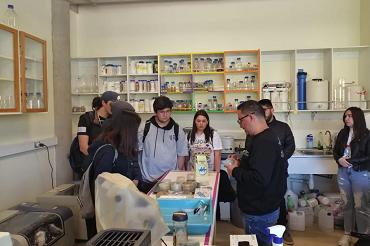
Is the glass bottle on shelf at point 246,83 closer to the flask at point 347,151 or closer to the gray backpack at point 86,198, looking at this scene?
the flask at point 347,151

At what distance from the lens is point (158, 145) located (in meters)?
2.54

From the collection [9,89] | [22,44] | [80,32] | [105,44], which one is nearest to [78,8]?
[80,32]

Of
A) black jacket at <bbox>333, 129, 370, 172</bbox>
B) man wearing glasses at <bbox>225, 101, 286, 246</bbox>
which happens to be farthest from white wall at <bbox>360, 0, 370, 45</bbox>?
man wearing glasses at <bbox>225, 101, 286, 246</bbox>

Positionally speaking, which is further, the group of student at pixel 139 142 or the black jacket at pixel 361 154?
the black jacket at pixel 361 154

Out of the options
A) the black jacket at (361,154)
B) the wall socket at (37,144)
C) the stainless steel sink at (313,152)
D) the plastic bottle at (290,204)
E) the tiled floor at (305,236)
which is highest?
the wall socket at (37,144)

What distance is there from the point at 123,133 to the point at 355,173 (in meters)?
2.56

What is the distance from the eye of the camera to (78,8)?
4.46 m

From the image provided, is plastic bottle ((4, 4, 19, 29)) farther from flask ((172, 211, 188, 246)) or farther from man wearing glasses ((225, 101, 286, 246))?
flask ((172, 211, 188, 246))

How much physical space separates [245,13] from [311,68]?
1227mm

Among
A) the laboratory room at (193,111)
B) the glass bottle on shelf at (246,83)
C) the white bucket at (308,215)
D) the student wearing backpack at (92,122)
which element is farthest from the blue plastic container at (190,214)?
the glass bottle on shelf at (246,83)

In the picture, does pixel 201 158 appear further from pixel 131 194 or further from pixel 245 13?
pixel 245 13

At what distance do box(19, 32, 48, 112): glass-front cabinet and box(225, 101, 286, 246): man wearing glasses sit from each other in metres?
2.09

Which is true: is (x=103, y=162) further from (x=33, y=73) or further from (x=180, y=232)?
(x=33, y=73)

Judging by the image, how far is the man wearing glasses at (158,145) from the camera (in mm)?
2508
